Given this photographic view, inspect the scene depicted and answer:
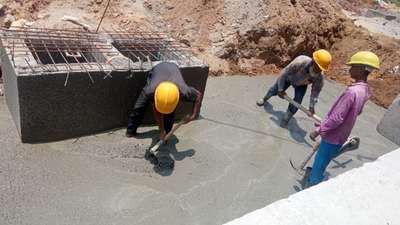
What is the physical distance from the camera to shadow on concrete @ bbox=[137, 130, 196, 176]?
4.57 metres

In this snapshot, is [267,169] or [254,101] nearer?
[267,169]

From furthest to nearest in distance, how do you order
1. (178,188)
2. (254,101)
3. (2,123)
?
(254,101) → (2,123) → (178,188)

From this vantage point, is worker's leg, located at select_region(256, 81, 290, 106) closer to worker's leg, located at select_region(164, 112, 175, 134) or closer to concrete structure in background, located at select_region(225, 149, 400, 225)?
worker's leg, located at select_region(164, 112, 175, 134)

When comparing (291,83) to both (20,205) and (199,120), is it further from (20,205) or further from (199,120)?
(20,205)

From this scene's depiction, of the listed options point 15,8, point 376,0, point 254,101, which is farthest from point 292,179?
point 376,0

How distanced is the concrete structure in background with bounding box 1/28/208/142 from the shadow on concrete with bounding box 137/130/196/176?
336 millimetres

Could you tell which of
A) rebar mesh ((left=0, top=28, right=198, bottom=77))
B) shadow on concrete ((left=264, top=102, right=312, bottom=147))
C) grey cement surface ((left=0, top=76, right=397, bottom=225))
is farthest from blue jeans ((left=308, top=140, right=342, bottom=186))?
rebar mesh ((left=0, top=28, right=198, bottom=77))

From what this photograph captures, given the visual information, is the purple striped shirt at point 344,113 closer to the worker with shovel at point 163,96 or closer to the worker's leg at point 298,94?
the worker with shovel at point 163,96

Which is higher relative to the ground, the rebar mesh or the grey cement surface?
the rebar mesh

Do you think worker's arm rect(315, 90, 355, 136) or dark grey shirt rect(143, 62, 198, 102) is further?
dark grey shirt rect(143, 62, 198, 102)

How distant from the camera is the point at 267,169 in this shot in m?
5.08

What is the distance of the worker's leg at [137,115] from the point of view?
4762mm

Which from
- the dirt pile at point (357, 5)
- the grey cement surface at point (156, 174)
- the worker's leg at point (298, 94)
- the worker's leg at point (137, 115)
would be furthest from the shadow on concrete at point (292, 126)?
the dirt pile at point (357, 5)

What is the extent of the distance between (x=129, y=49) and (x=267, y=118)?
2.55 metres
